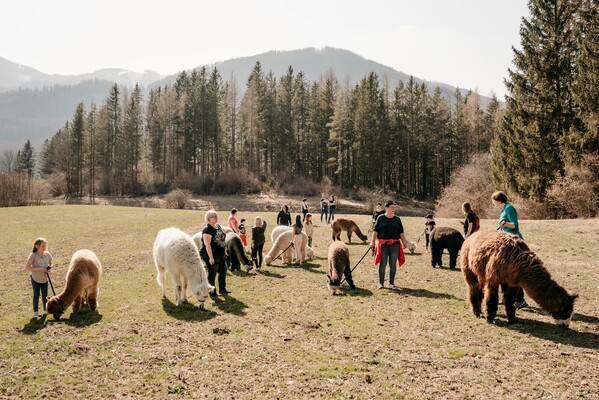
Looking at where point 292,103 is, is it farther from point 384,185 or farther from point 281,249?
point 281,249

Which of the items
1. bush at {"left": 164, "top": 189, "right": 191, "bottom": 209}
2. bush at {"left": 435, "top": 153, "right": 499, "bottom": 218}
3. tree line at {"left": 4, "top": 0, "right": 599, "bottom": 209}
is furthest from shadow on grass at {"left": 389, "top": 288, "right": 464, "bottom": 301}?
tree line at {"left": 4, "top": 0, "right": 599, "bottom": 209}

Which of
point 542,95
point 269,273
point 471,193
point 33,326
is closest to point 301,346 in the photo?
point 33,326

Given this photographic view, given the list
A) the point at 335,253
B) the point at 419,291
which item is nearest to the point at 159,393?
the point at 335,253

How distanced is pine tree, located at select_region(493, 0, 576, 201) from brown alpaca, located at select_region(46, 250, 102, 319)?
31.4m

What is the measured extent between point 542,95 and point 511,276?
28.2 meters

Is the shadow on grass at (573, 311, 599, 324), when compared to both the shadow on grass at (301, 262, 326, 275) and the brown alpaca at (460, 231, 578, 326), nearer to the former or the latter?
the brown alpaca at (460, 231, 578, 326)

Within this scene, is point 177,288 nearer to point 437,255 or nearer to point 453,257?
point 437,255

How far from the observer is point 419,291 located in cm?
1103

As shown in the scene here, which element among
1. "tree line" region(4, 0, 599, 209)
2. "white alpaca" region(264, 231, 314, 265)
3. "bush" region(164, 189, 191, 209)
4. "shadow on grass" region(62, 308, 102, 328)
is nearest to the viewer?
"shadow on grass" region(62, 308, 102, 328)

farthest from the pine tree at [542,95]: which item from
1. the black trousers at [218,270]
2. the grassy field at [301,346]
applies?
the black trousers at [218,270]

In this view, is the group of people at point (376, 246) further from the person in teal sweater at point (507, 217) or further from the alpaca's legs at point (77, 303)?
the alpaca's legs at point (77, 303)

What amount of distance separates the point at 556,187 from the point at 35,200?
5900 cm

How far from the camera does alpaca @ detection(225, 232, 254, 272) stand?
43.4ft

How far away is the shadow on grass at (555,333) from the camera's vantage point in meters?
7.00
